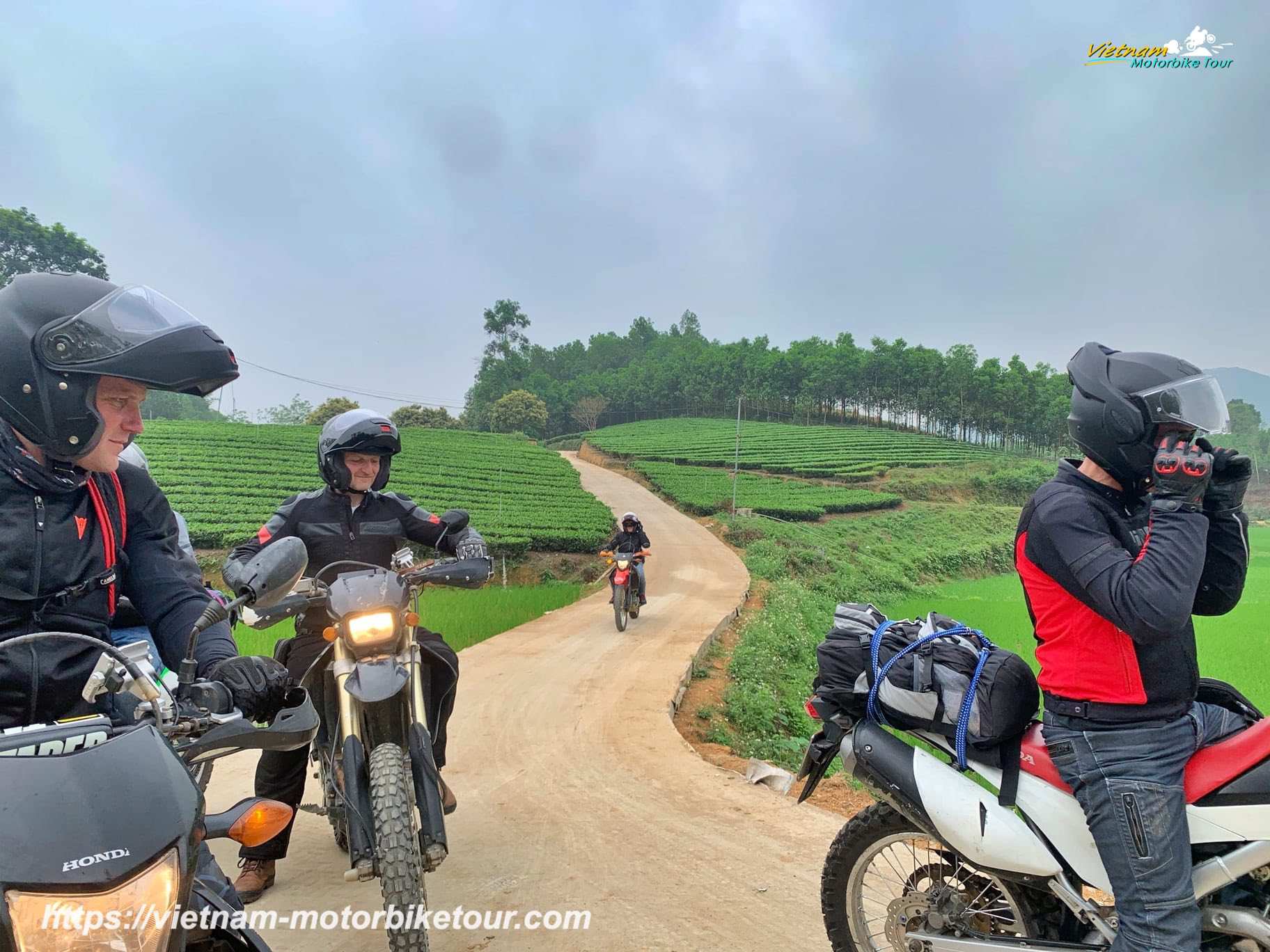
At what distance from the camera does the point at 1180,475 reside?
5.50ft

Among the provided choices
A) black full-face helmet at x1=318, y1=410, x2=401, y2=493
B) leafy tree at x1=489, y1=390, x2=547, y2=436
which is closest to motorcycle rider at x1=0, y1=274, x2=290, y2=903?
black full-face helmet at x1=318, y1=410, x2=401, y2=493

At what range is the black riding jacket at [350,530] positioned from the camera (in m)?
3.27

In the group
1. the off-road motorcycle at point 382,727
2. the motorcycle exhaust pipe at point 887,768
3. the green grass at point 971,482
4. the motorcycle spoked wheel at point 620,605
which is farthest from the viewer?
the green grass at point 971,482

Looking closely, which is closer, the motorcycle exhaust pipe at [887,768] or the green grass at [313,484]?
the motorcycle exhaust pipe at [887,768]

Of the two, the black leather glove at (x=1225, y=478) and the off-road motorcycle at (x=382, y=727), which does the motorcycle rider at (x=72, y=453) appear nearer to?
the off-road motorcycle at (x=382, y=727)

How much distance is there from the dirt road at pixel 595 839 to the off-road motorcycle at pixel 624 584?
3.29 meters

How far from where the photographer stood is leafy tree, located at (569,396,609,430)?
1898 inches

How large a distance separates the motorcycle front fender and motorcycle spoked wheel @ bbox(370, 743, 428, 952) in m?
0.19

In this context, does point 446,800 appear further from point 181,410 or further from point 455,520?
point 181,410

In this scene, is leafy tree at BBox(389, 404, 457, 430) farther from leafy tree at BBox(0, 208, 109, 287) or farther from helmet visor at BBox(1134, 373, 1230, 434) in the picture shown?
helmet visor at BBox(1134, 373, 1230, 434)

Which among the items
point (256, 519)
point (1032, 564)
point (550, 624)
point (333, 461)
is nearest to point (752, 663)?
point (550, 624)

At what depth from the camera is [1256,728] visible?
A: 1.72m

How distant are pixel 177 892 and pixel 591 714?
16.7 feet

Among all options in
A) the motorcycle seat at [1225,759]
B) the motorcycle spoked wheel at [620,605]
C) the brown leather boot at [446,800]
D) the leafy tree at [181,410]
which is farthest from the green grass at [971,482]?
the motorcycle seat at [1225,759]
